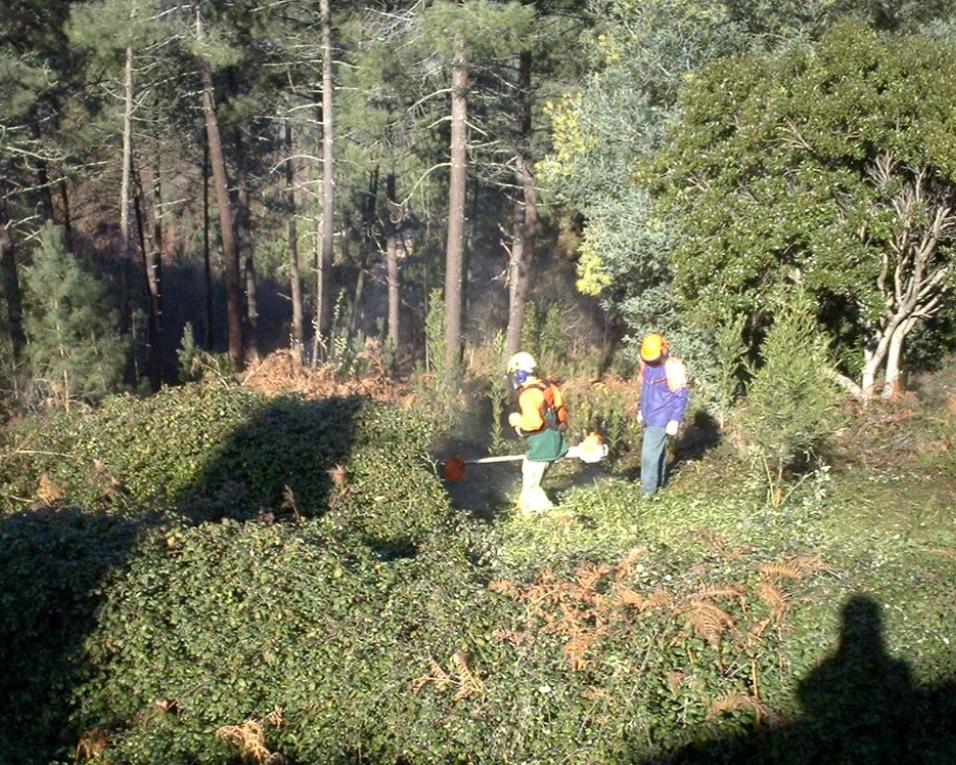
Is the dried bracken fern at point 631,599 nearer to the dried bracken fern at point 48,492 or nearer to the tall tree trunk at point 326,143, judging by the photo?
the dried bracken fern at point 48,492

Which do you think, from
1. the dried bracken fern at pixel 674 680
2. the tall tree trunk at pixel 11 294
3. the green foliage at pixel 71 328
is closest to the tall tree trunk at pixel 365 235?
the tall tree trunk at pixel 11 294

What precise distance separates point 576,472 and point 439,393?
3.33m

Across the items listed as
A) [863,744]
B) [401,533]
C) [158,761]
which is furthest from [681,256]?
[158,761]

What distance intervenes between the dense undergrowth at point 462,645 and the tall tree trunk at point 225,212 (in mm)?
15894

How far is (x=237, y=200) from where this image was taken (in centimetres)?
3127

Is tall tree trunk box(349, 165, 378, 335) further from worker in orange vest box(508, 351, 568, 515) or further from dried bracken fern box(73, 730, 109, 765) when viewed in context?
dried bracken fern box(73, 730, 109, 765)

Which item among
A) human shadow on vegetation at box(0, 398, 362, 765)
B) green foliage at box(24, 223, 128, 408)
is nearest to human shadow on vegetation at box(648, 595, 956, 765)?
human shadow on vegetation at box(0, 398, 362, 765)

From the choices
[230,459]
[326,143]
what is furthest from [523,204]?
[230,459]

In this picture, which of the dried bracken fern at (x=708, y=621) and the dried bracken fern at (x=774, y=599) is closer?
the dried bracken fern at (x=708, y=621)

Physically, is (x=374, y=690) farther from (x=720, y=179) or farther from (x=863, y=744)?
(x=720, y=179)

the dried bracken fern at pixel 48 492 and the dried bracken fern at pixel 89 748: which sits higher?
the dried bracken fern at pixel 89 748

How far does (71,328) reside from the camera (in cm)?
1788

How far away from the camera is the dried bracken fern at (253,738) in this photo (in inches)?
216

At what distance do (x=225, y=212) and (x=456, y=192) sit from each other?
677 centimetres
